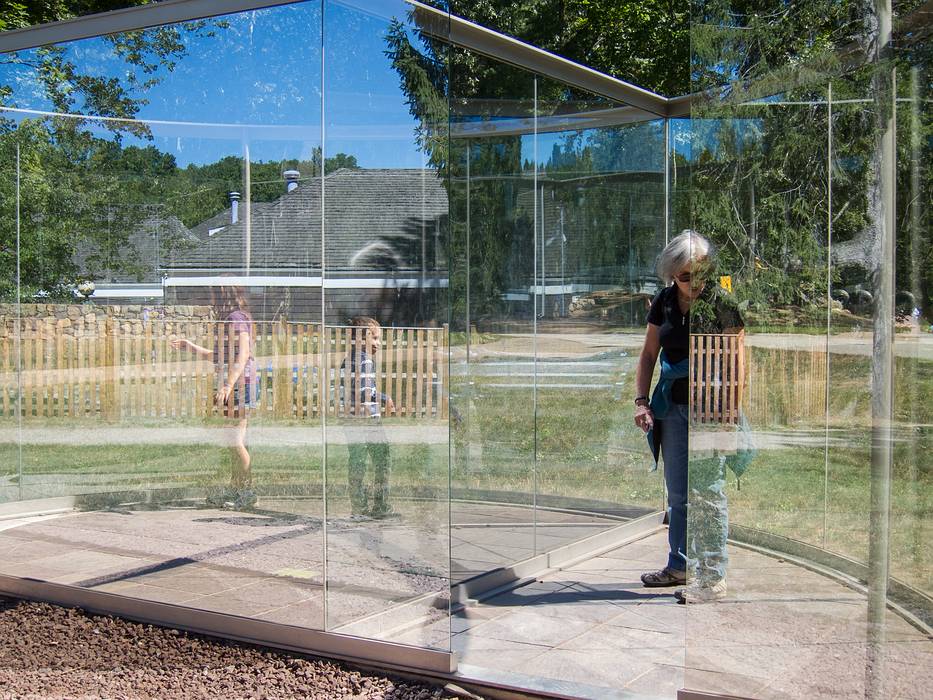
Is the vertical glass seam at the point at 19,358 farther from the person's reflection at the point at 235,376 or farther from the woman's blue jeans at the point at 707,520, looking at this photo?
the woman's blue jeans at the point at 707,520

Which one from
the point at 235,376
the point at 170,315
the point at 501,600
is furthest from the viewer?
the point at 501,600

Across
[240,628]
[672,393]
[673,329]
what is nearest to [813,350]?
[672,393]

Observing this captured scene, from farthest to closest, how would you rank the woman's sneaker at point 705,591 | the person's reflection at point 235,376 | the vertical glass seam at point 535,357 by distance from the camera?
the vertical glass seam at point 535,357, the person's reflection at point 235,376, the woman's sneaker at point 705,591

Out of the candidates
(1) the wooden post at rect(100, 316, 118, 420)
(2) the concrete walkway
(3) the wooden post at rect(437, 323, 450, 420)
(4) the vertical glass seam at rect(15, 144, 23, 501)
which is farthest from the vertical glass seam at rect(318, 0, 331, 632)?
(4) the vertical glass seam at rect(15, 144, 23, 501)

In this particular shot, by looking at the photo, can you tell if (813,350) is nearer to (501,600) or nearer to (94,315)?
(501,600)

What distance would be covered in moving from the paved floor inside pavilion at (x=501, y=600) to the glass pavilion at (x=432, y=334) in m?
0.01

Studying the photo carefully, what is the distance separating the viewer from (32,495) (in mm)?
5438

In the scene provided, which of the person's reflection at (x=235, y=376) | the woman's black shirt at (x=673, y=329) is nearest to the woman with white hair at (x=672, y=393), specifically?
the woman's black shirt at (x=673, y=329)

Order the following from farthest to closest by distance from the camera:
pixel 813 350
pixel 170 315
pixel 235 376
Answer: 1. pixel 170 315
2. pixel 235 376
3. pixel 813 350

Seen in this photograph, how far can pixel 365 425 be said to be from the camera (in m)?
4.36

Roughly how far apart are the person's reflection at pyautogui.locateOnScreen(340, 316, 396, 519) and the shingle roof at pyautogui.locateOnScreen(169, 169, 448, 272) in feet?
0.98

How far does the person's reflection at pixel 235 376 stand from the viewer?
4.60 meters

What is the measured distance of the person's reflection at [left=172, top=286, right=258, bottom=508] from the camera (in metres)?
4.60

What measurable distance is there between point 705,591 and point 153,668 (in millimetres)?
2427
